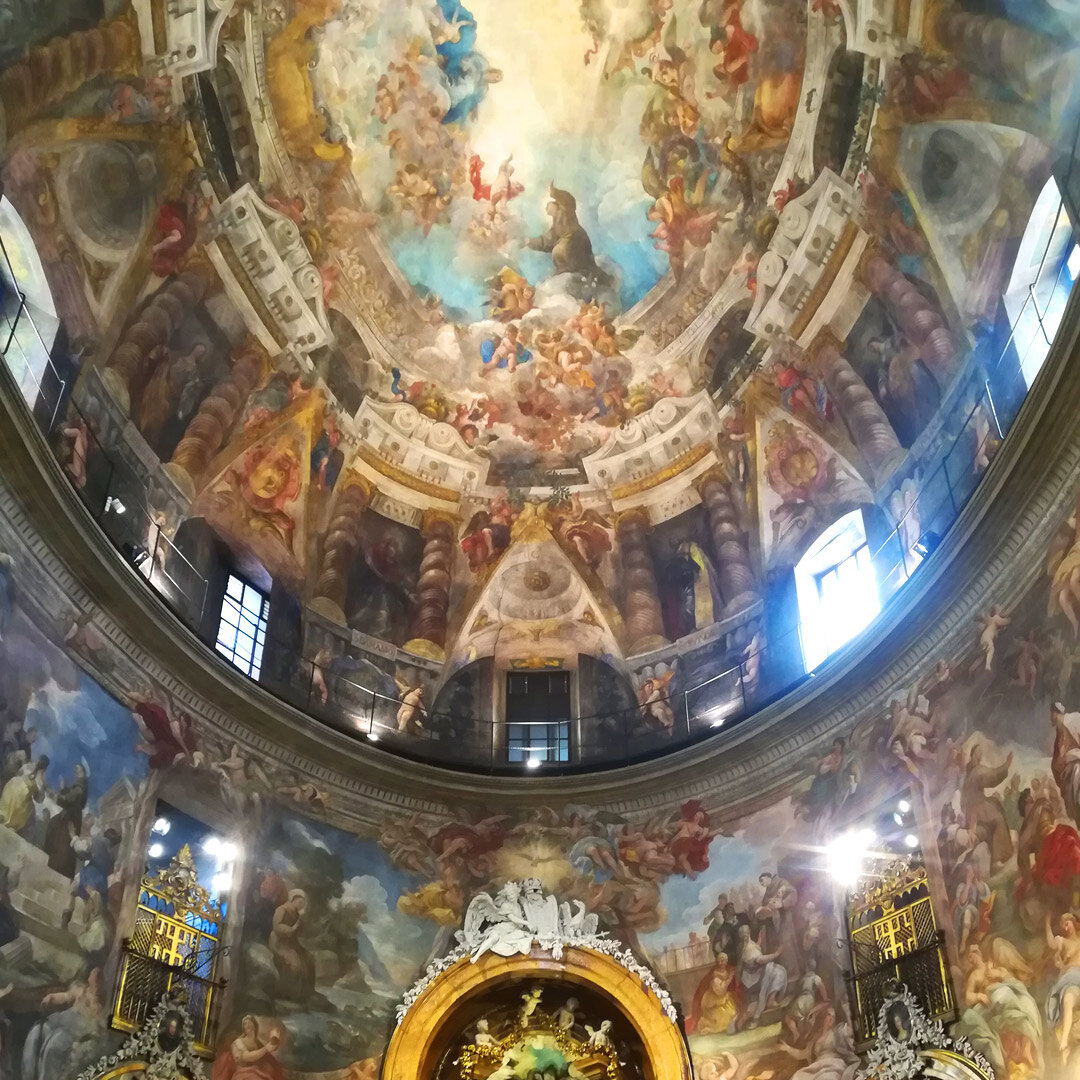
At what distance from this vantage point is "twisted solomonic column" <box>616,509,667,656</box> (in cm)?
2119

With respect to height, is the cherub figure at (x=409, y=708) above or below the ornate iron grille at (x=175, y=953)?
above

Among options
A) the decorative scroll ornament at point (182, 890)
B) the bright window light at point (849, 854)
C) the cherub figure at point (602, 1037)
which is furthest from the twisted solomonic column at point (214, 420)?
the bright window light at point (849, 854)

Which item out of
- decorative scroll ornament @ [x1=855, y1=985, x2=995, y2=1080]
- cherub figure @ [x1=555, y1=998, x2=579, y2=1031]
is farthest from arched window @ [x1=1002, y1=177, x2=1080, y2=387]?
cherub figure @ [x1=555, y1=998, x2=579, y2=1031]

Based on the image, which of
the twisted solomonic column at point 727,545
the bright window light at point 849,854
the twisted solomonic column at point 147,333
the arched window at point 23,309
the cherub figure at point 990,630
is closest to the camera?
the cherub figure at point 990,630

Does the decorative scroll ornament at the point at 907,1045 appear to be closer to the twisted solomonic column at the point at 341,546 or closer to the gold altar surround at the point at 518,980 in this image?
the gold altar surround at the point at 518,980

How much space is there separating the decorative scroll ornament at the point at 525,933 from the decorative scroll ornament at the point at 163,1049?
350 centimetres

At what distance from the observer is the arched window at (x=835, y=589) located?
17.7 m

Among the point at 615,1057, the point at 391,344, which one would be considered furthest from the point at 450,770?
the point at 391,344

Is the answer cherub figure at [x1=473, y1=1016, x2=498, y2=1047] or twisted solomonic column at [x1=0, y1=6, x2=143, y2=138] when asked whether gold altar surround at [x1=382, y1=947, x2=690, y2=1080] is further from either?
twisted solomonic column at [x1=0, y1=6, x2=143, y2=138]

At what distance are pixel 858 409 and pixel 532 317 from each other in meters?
6.92

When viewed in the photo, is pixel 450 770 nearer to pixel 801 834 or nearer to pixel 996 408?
pixel 801 834

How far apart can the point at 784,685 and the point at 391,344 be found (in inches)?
387

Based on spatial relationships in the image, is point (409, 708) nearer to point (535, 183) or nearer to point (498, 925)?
point (498, 925)

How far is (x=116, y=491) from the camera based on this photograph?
53.1ft
